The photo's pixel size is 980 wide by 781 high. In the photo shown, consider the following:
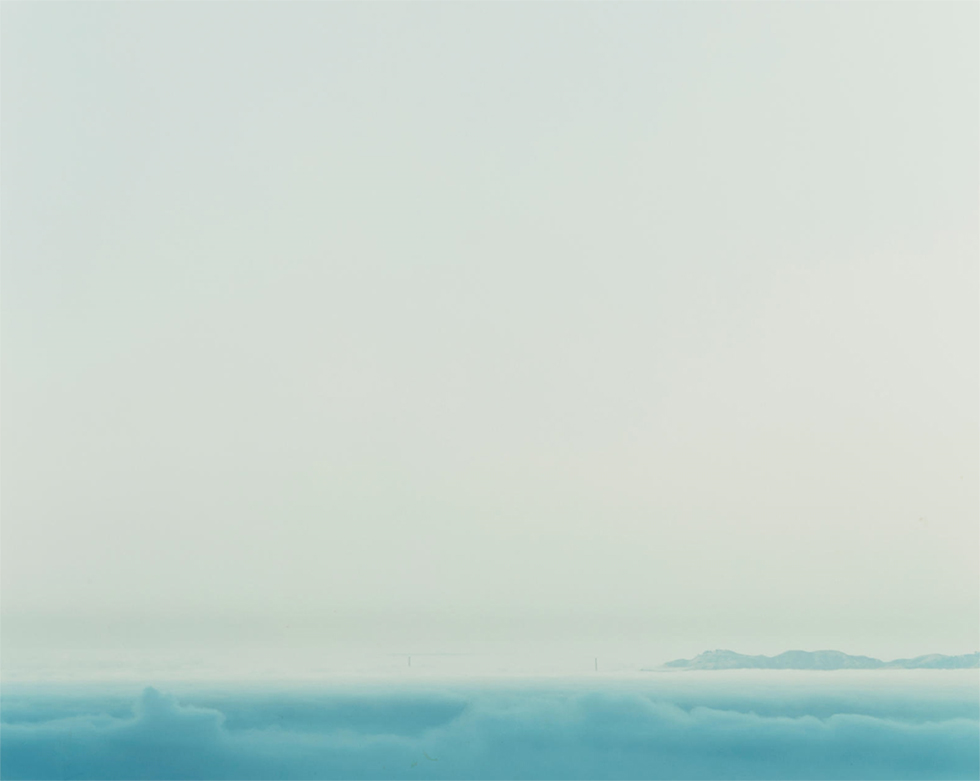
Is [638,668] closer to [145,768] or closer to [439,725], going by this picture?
[439,725]

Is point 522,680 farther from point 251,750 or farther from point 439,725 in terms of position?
point 251,750

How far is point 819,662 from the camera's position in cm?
441

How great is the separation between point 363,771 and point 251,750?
1.58ft

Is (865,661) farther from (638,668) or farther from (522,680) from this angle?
(522,680)

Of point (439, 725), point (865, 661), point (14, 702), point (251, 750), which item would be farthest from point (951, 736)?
point (14, 702)

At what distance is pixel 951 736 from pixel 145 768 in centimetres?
336

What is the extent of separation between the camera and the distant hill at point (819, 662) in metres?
4.42

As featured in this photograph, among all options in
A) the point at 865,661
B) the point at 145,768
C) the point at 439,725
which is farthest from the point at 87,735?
the point at 865,661

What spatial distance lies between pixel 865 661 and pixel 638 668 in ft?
3.12

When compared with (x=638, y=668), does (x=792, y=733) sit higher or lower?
lower

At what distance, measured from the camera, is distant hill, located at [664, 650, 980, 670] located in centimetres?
442

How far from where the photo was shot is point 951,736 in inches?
173

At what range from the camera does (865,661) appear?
4.43m

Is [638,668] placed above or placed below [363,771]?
above
